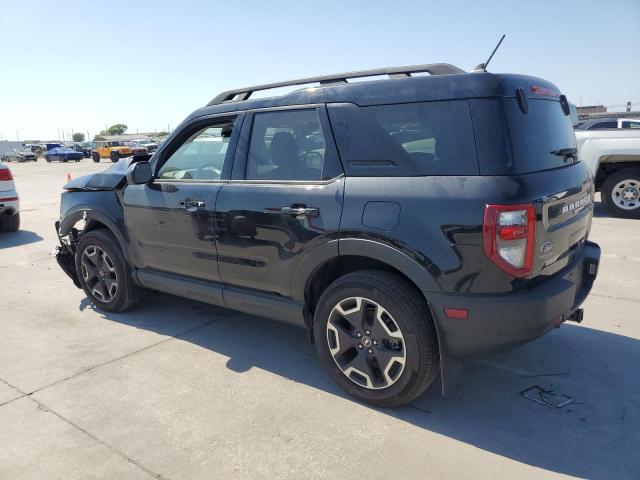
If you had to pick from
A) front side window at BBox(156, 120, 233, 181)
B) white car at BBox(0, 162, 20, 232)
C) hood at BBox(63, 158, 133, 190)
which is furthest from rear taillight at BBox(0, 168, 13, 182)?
front side window at BBox(156, 120, 233, 181)

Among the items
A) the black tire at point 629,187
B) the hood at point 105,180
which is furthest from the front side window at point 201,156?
the black tire at point 629,187

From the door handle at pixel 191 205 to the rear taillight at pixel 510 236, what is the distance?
84.0 inches

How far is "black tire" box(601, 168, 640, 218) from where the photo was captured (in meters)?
8.52

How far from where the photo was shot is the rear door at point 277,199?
3074mm

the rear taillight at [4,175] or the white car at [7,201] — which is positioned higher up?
the rear taillight at [4,175]

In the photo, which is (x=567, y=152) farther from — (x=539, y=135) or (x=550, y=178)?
(x=550, y=178)

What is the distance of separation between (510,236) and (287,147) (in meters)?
1.62

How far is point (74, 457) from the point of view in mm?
2656

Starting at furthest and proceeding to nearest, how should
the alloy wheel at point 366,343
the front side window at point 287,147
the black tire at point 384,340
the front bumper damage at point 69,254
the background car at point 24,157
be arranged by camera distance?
1. the background car at point 24,157
2. the front bumper damage at point 69,254
3. the front side window at point 287,147
4. the alloy wheel at point 366,343
5. the black tire at point 384,340

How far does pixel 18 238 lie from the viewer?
8.74 meters

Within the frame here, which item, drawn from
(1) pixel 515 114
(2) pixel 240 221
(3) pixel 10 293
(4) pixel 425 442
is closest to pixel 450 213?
(1) pixel 515 114

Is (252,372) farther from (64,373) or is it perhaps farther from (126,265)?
(126,265)

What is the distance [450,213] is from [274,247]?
1259 millimetres

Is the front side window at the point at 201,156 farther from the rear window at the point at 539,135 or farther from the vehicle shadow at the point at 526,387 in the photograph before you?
the rear window at the point at 539,135
